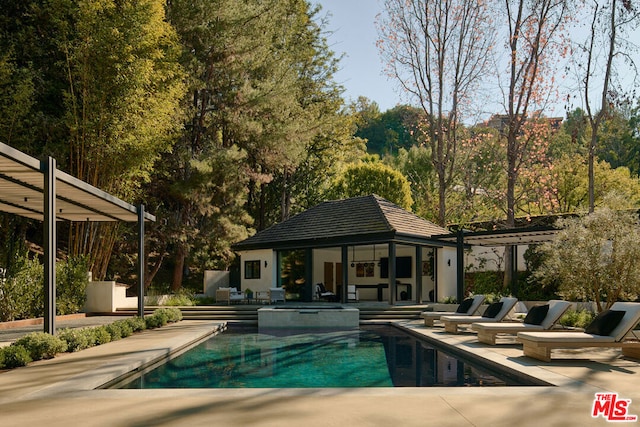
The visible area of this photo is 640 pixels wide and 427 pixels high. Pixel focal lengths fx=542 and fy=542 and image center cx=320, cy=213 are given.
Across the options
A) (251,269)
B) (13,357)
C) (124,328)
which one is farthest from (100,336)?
(251,269)

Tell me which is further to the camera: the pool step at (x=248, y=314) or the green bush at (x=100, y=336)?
the pool step at (x=248, y=314)

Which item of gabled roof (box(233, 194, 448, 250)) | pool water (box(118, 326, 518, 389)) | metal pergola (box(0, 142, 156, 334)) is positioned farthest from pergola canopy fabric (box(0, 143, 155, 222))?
gabled roof (box(233, 194, 448, 250))

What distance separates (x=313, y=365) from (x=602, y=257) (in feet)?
24.6

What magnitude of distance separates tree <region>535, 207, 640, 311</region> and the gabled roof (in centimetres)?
722

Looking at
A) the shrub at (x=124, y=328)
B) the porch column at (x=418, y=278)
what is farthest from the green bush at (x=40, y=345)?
the porch column at (x=418, y=278)

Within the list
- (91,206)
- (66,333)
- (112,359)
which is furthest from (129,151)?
(112,359)

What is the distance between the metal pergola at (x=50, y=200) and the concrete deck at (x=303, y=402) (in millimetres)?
2211

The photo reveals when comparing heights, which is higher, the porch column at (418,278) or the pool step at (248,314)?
the porch column at (418,278)

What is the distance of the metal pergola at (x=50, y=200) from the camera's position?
956 cm

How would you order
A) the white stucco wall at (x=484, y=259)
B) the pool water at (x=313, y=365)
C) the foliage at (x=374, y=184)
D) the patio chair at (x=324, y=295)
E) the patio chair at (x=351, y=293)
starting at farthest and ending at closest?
the foliage at (x=374, y=184) < the white stucco wall at (x=484, y=259) < the patio chair at (x=324, y=295) < the patio chair at (x=351, y=293) < the pool water at (x=313, y=365)

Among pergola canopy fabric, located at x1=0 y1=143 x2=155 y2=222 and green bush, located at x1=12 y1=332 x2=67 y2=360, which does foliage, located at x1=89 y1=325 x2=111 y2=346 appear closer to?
green bush, located at x1=12 y1=332 x2=67 y2=360

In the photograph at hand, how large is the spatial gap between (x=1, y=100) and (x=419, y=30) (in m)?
17.7

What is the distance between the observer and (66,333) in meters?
9.94

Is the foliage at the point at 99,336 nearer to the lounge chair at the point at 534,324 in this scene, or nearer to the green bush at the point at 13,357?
the green bush at the point at 13,357
